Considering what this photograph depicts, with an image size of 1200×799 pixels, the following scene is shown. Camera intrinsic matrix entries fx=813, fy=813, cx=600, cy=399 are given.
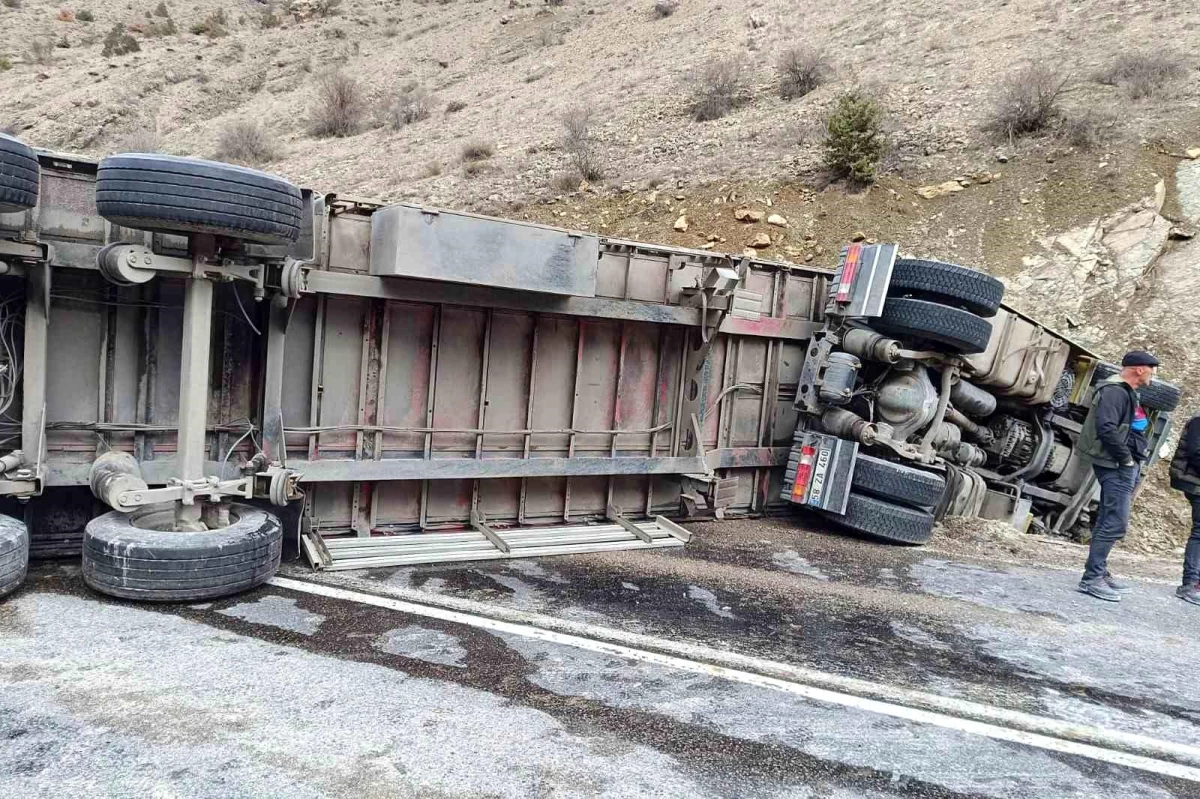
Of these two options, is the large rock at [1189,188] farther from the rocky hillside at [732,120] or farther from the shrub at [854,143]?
the shrub at [854,143]

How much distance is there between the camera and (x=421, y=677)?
372 cm

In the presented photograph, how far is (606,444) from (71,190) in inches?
164

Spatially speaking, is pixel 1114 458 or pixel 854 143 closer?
pixel 1114 458

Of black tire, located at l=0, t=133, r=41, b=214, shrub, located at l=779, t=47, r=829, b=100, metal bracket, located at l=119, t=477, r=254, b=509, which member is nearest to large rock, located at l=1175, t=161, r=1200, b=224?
shrub, located at l=779, t=47, r=829, b=100

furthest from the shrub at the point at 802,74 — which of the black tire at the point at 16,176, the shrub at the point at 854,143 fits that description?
the black tire at the point at 16,176

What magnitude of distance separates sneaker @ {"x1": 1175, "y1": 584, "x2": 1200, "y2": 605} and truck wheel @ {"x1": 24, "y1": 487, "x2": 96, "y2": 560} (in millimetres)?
7779

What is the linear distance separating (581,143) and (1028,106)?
29.4 feet

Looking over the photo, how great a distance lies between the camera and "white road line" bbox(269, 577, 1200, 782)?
11.5 feet

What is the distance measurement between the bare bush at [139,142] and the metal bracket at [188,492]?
22911 millimetres

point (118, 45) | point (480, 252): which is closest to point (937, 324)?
point (480, 252)

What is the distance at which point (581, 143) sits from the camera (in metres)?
18.3

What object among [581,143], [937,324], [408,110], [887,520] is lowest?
[887,520]

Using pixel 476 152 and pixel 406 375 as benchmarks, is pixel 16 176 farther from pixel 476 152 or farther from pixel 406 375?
pixel 476 152

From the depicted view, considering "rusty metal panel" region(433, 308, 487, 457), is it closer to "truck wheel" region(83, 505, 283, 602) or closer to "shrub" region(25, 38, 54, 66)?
"truck wheel" region(83, 505, 283, 602)
